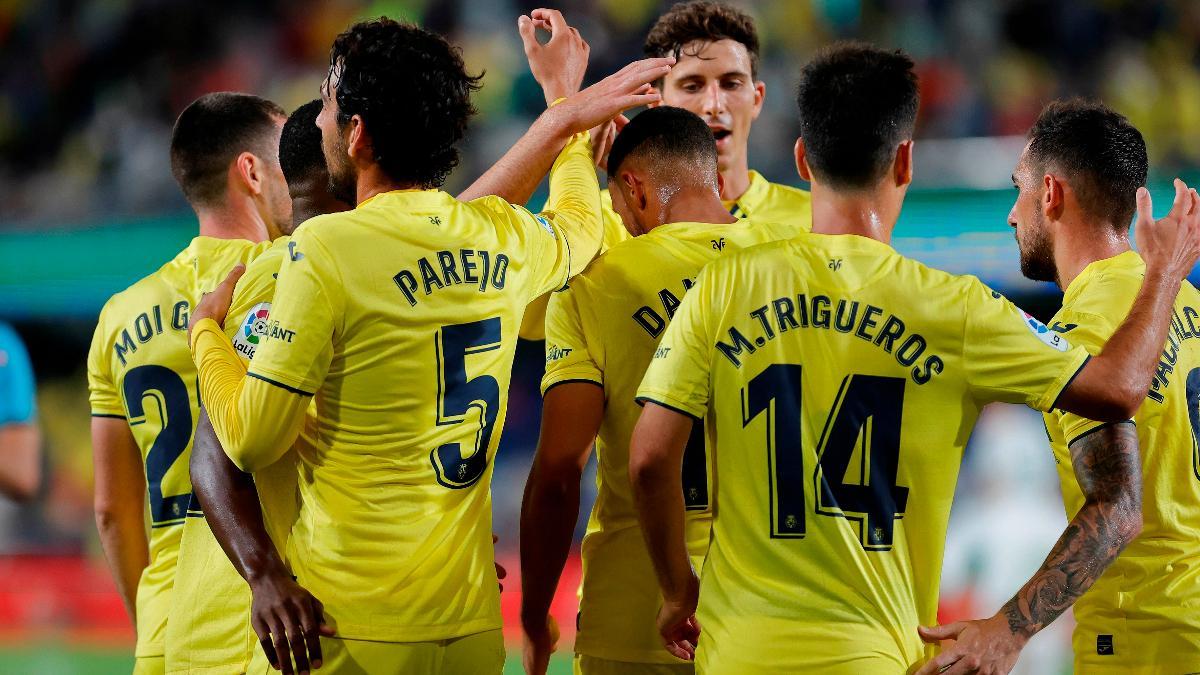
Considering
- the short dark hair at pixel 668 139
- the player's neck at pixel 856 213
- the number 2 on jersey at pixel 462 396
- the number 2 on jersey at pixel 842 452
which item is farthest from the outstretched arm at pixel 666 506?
the short dark hair at pixel 668 139

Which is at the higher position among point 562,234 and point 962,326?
point 562,234

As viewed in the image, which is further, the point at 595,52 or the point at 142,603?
the point at 595,52

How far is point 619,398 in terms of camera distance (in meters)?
4.11

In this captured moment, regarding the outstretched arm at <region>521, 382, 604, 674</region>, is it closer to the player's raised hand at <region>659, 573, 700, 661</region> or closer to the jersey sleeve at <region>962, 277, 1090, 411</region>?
the player's raised hand at <region>659, 573, 700, 661</region>

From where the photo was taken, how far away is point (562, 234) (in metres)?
3.81

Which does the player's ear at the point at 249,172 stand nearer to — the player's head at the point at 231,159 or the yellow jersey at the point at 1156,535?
the player's head at the point at 231,159

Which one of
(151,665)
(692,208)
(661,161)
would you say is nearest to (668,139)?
(661,161)

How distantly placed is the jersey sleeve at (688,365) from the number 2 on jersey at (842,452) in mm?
147

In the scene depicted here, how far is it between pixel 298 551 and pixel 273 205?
67.3 inches

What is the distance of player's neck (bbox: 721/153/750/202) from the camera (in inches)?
233

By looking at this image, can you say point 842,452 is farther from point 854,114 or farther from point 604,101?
point 604,101

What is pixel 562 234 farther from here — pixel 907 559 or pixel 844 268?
pixel 907 559

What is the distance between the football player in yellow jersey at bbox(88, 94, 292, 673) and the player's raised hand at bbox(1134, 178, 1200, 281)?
256 centimetres

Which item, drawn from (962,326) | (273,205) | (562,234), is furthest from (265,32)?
(962,326)
